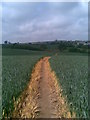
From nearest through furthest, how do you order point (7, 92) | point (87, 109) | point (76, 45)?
point (87, 109) < point (7, 92) < point (76, 45)

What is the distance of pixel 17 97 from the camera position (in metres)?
10.2

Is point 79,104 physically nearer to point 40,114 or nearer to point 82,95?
point 82,95

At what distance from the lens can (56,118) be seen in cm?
798

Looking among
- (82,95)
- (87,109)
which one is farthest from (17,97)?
(87,109)

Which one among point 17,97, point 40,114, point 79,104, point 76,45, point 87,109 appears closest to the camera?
point 87,109

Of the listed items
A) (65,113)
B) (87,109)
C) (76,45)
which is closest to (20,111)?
(65,113)

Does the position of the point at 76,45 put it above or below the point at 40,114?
above

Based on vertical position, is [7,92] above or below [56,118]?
above

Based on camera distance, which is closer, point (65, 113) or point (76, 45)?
point (65, 113)

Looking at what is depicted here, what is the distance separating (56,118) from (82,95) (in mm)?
1140

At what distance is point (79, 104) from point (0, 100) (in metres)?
2.53

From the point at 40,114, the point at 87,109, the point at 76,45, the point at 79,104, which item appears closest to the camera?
the point at 87,109

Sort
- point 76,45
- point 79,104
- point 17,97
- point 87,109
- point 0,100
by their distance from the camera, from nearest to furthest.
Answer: point 87,109 → point 79,104 → point 0,100 → point 17,97 → point 76,45

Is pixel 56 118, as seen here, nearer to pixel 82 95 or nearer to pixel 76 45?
pixel 82 95
